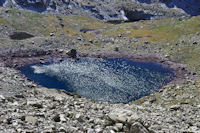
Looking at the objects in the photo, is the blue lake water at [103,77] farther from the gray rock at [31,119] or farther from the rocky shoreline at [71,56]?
the gray rock at [31,119]

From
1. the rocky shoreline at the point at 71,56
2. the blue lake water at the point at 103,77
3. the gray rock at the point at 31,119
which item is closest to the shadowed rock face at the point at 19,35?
the rocky shoreline at the point at 71,56

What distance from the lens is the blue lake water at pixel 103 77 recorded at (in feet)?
238

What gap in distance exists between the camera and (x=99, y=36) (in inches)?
5591

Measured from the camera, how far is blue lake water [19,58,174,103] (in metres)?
72.5

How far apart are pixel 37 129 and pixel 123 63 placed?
92656 mm

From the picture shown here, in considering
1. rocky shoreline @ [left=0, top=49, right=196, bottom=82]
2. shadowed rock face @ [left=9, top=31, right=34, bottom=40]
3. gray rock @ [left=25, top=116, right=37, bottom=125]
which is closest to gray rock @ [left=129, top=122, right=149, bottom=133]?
gray rock @ [left=25, top=116, right=37, bottom=125]

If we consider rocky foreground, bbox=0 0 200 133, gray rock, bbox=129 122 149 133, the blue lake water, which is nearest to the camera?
gray rock, bbox=129 122 149 133

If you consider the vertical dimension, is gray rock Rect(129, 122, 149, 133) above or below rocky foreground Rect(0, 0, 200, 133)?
above

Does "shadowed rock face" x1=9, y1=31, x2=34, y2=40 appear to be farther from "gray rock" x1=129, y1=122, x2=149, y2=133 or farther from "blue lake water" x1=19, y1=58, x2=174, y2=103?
"gray rock" x1=129, y1=122, x2=149, y2=133

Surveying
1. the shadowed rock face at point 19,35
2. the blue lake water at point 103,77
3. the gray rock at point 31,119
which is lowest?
the blue lake water at point 103,77

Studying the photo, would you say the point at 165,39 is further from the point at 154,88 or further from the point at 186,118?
the point at 186,118

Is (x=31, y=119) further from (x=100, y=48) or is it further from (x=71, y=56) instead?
(x=100, y=48)

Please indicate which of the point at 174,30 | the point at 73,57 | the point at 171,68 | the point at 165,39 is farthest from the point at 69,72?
the point at 174,30

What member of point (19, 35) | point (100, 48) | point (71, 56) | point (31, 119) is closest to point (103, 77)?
point (71, 56)
